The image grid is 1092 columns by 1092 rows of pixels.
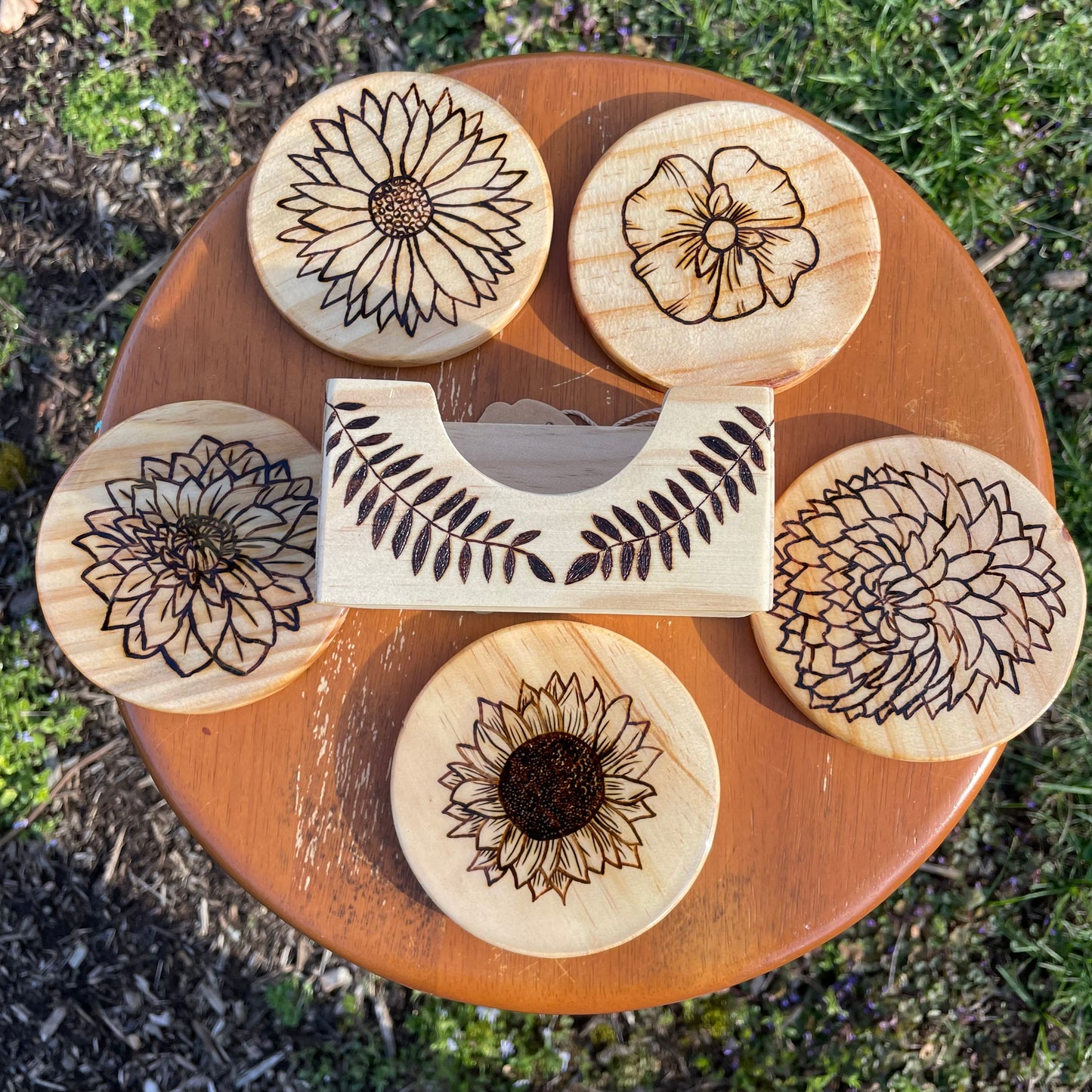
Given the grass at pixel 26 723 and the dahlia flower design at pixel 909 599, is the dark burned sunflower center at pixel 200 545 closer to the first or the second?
the dahlia flower design at pixel 909 599

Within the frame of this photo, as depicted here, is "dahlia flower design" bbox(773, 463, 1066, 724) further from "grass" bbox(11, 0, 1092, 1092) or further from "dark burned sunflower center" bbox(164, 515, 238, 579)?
"grass" bbox(11, 0, 1092, 1092)

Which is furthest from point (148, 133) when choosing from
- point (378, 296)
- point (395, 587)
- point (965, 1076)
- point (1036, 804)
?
point (965, 1076)

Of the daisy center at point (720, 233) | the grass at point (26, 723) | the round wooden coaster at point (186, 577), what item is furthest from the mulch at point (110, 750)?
the daisy center at point (720, 233)

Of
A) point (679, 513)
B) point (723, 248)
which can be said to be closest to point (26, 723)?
point (679, 513)

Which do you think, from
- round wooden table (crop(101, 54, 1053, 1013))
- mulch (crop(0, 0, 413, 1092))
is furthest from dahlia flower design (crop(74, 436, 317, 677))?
mulch (crop(0, 0, 413, 1092))

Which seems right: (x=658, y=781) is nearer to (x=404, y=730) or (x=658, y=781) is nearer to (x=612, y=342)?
(x=404, y=730)

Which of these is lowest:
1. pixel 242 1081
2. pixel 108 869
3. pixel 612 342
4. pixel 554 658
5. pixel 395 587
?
pixel 242 1081
